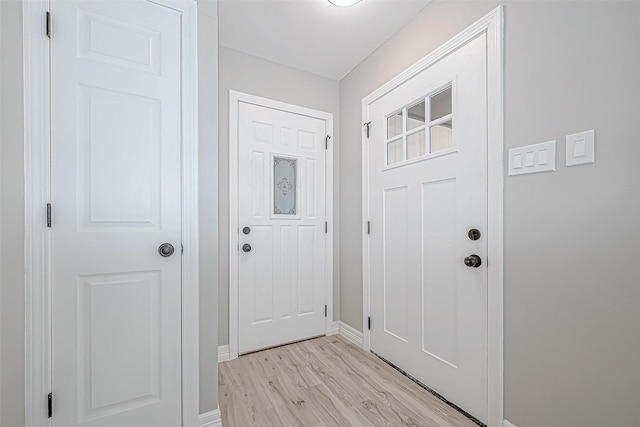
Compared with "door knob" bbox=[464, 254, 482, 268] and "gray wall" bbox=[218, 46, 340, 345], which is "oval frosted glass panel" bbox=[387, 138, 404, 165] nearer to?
"gray wall" bbox=[218, 46, 340, 345]

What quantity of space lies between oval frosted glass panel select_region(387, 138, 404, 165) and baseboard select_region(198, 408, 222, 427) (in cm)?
188

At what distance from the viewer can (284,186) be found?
2.40 metres

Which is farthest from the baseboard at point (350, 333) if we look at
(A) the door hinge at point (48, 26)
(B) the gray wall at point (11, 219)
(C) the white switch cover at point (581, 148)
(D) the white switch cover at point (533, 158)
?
(A) the door hinge at point (48, 26)

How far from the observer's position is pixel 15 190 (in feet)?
3.39

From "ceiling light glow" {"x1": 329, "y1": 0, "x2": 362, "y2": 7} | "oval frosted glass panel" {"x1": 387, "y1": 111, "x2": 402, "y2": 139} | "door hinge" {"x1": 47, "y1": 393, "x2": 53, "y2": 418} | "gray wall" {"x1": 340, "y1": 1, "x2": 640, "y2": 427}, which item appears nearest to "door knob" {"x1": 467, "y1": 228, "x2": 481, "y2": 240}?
"gray wall" {"x1": 340, "y1": 1, "x2": 640, "y2": 427}

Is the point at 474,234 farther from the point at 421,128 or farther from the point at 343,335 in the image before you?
the point at 343,335

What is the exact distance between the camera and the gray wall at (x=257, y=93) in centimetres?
213

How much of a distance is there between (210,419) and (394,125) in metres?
2.14

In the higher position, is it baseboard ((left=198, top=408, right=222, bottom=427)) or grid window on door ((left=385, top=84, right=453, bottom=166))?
grid window on door ((left=385, top=84, right=453, bottom=166))

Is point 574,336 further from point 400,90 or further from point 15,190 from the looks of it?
point 15,190

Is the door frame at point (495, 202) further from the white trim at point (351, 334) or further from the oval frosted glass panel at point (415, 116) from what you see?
the white trim at point (351, 334)

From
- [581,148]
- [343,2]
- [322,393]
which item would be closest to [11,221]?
[322,393]

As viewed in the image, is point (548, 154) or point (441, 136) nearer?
point (548, 154)

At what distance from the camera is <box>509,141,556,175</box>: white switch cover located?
115 cm
